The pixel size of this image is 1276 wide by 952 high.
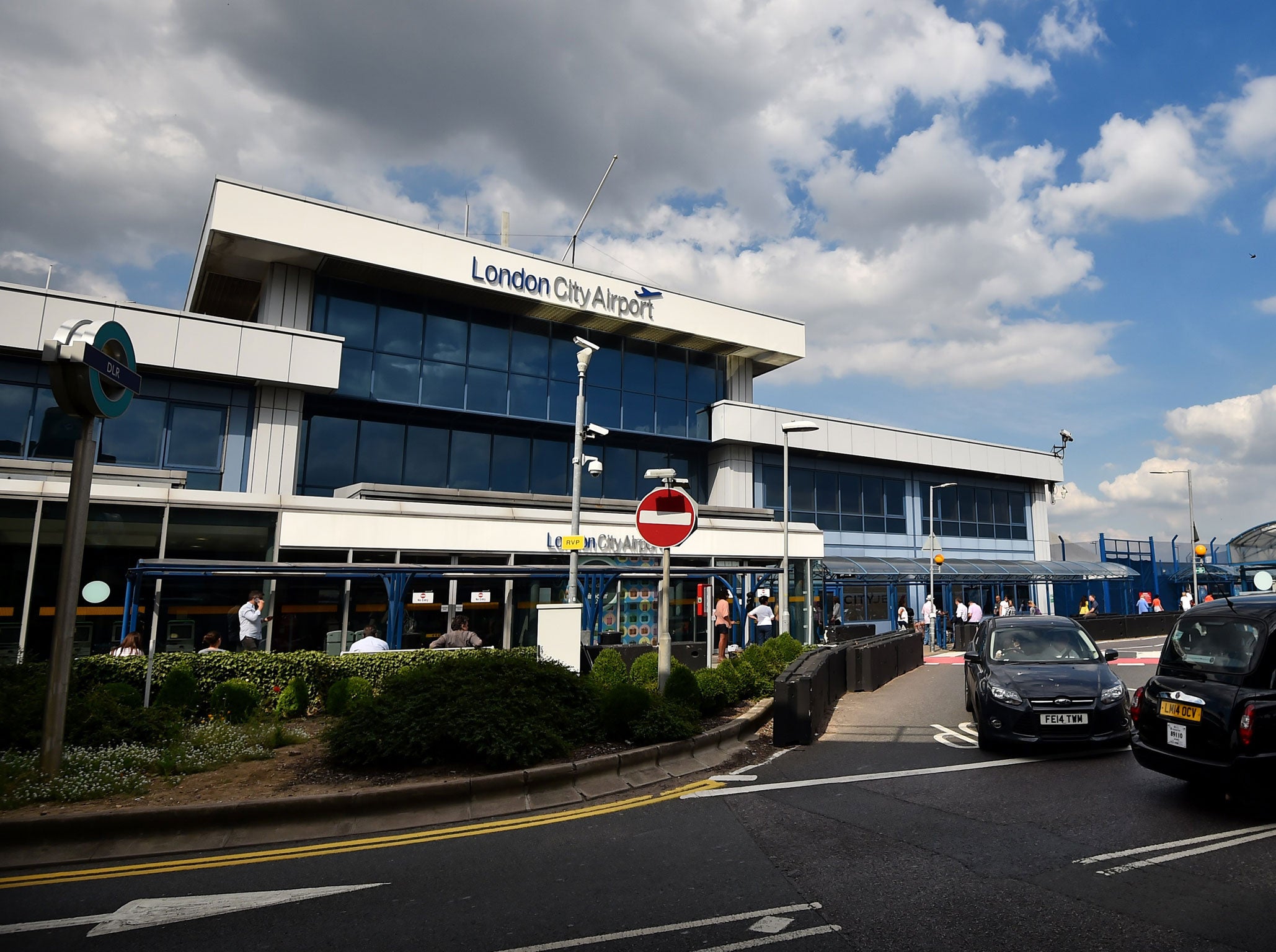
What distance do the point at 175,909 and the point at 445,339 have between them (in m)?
23.0

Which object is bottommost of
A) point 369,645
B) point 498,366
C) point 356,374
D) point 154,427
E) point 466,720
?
point 466,720

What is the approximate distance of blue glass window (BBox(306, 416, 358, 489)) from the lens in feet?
80.0

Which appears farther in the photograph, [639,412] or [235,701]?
[639,412]

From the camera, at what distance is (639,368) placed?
30.8 m

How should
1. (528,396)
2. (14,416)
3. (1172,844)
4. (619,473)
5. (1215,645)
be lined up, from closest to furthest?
(1172,844)
(1215,645)
(14,416)
(528,396)
(619,473)

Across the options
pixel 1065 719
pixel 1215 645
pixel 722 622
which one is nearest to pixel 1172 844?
pixel 1215 645

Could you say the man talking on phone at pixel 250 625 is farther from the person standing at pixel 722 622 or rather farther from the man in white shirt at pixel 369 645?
the person standing at pixel 722 622

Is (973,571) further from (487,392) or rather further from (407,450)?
(407,450)

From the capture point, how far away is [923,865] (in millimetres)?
5566

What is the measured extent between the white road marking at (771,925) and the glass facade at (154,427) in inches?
834

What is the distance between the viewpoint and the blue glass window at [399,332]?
2538cm

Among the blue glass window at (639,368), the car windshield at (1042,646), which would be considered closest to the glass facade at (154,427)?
the blue glass window at (639,368)

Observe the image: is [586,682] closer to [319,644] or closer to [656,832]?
[656,832]

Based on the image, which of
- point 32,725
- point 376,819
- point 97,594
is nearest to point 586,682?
point 376,819
